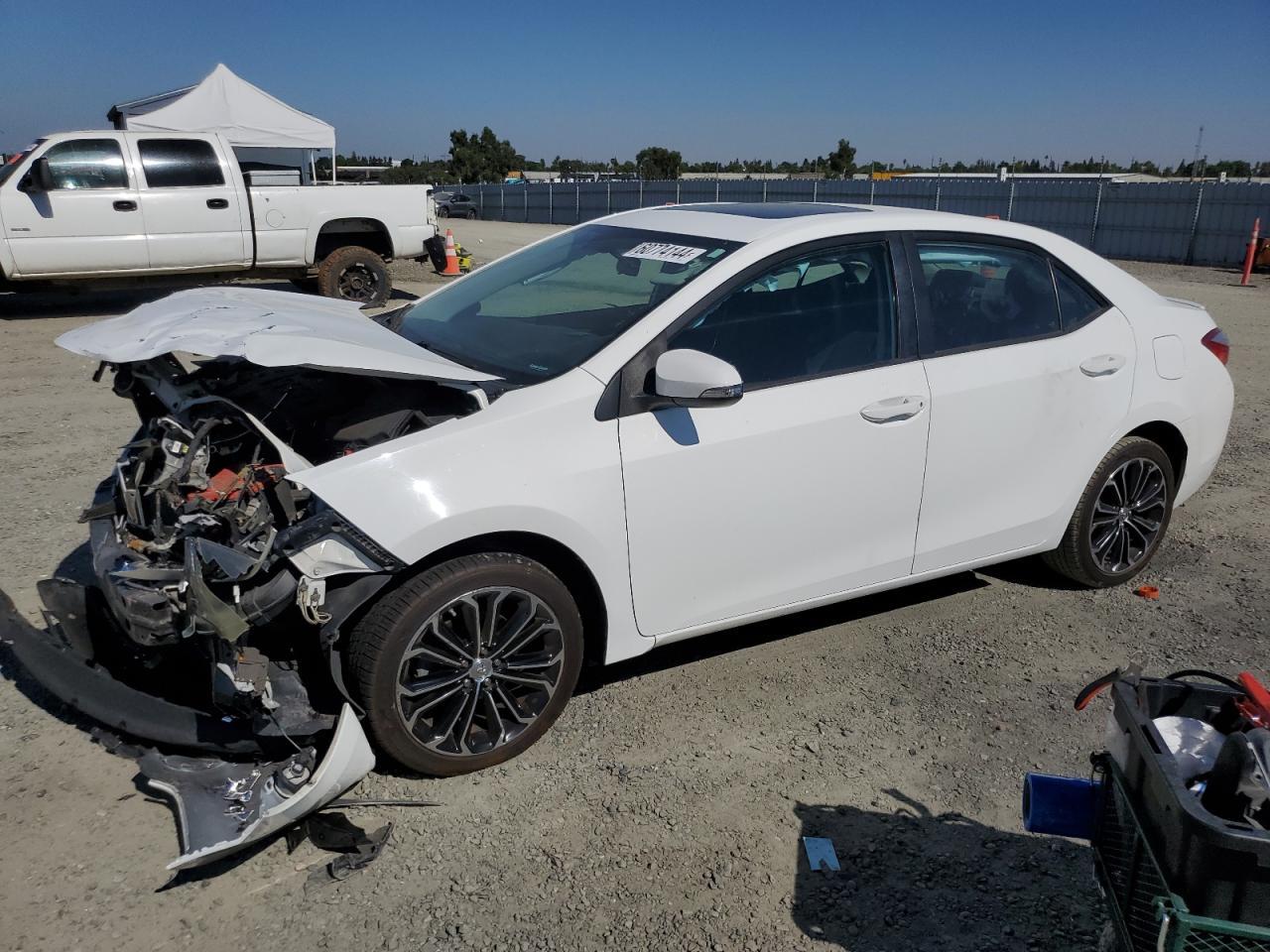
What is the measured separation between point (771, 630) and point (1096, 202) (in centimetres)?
2486

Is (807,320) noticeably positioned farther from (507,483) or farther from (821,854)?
(821,854)

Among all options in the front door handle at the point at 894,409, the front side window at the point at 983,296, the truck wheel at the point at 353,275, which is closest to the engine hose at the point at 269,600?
the front door handle at the point at 894,409

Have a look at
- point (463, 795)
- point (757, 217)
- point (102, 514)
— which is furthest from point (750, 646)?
point (102, 514)

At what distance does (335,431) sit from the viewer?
3.58 meters

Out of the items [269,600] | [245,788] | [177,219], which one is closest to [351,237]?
[177,219]

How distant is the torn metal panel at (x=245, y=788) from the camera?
109 inches

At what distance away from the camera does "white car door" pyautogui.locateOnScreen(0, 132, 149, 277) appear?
11672 millimetres

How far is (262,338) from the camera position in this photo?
3.24 meters

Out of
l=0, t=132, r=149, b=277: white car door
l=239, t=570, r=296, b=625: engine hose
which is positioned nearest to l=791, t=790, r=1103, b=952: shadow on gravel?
l=239, t=570, r=296, b=625: engine hose

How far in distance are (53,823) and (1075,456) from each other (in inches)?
159

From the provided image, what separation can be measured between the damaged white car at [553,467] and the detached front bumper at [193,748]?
0.4 inches

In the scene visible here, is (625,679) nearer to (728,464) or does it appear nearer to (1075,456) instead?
(728,464)

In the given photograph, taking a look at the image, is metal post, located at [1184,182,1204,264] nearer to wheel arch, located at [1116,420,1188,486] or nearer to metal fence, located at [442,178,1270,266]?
metal fence, located at [442,178,1270,266]

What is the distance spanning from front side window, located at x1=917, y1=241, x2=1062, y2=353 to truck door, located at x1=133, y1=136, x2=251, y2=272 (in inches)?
422
